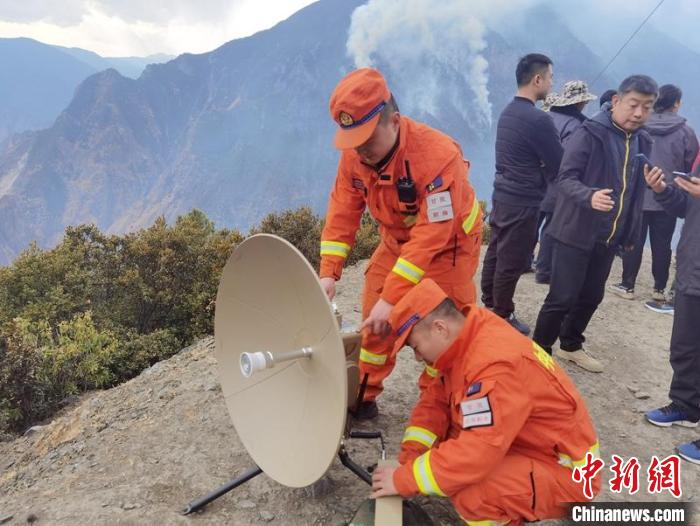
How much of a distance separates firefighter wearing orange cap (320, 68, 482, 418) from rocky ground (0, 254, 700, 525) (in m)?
0.85

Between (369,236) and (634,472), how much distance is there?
7.84 metres

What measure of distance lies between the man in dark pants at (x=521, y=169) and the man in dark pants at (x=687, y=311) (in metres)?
0.99

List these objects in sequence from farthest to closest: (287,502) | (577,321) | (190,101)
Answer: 1. (190,101)
2. (577,321)
3. (287,502)

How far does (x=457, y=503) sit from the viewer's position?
2.24 metres

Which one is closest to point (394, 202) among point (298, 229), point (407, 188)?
point (407, 188)

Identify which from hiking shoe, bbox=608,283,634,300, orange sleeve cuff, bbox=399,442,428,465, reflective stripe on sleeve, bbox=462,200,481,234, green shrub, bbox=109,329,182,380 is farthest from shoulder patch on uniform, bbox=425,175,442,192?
green shrub, bbox=109,329,182,380

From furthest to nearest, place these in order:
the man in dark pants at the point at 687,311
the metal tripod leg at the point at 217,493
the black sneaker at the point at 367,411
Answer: the black sneaker at the point at 367,411 → the man in dark pants at the point at 687,311 → the metal tripod leg at the point at 217,493

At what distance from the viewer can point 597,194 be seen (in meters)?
3.48

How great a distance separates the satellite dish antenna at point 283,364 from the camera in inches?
79.2

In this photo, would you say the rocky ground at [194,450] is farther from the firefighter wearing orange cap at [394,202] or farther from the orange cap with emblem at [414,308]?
the orange cap with emblem at [414,308]

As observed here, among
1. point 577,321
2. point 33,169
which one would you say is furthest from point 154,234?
point 33,169

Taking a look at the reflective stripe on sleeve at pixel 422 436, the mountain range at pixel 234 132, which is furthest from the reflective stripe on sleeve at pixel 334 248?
the mountain range at pixel 234 132

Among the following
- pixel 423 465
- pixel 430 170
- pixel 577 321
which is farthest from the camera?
pixel 577 321

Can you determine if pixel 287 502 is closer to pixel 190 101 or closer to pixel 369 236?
pixel 369 236
